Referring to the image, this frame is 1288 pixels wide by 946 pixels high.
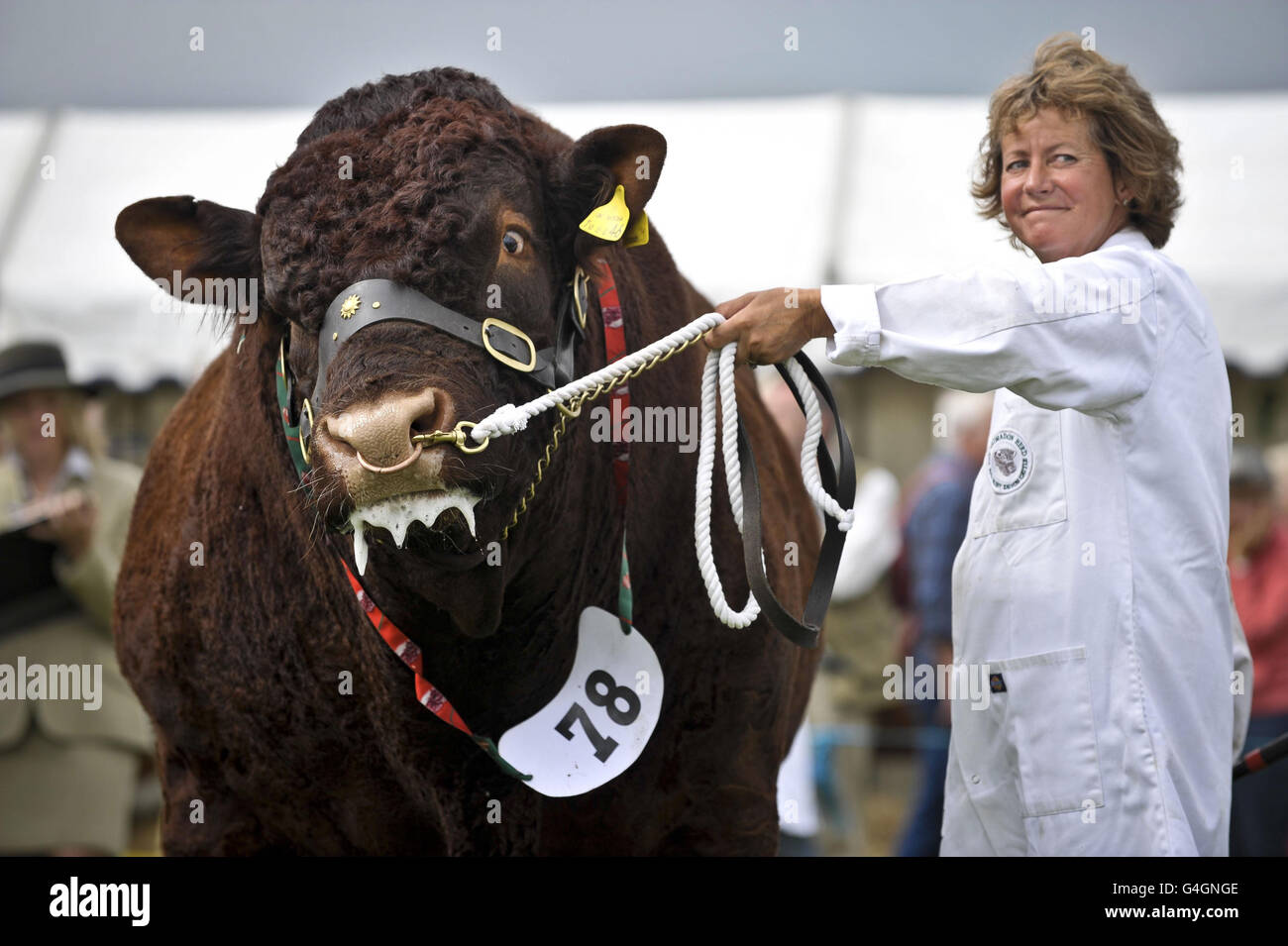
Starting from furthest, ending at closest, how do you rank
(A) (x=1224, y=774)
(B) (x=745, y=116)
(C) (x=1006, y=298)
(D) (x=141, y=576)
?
(B) (x=745, y=116) → (D) (x=141, y=576) → (A) (x=1224, y=774) → (C) (x=1006, y=298)

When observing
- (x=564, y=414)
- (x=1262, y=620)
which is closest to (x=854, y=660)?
(x=1262, y=620)

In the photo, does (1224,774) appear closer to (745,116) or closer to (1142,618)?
(1142,618)

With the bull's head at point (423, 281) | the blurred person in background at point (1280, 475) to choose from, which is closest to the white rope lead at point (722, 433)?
the bull's head at point (423, 281)

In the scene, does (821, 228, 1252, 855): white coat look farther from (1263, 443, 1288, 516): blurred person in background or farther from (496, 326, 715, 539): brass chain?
(1263, 443, 1288, 516): blurred person in background

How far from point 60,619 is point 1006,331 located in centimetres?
386

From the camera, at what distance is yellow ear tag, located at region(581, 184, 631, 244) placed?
264 centimetres

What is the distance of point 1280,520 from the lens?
6.32 metres

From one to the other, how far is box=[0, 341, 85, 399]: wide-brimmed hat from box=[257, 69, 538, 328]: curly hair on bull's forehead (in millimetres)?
3229

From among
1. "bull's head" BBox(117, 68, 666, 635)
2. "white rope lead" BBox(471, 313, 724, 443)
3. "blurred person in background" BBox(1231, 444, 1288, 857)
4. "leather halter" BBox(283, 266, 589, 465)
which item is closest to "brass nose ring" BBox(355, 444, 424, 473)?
"bull's head" BBox(117, 68, 666, 635)

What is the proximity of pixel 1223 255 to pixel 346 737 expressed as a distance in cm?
658

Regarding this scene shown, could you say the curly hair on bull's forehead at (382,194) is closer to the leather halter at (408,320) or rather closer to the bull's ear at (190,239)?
the leather halter at (408,320)

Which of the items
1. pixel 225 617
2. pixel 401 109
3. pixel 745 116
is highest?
pixel 745 116

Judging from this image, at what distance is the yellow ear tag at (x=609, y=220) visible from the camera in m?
2.64
